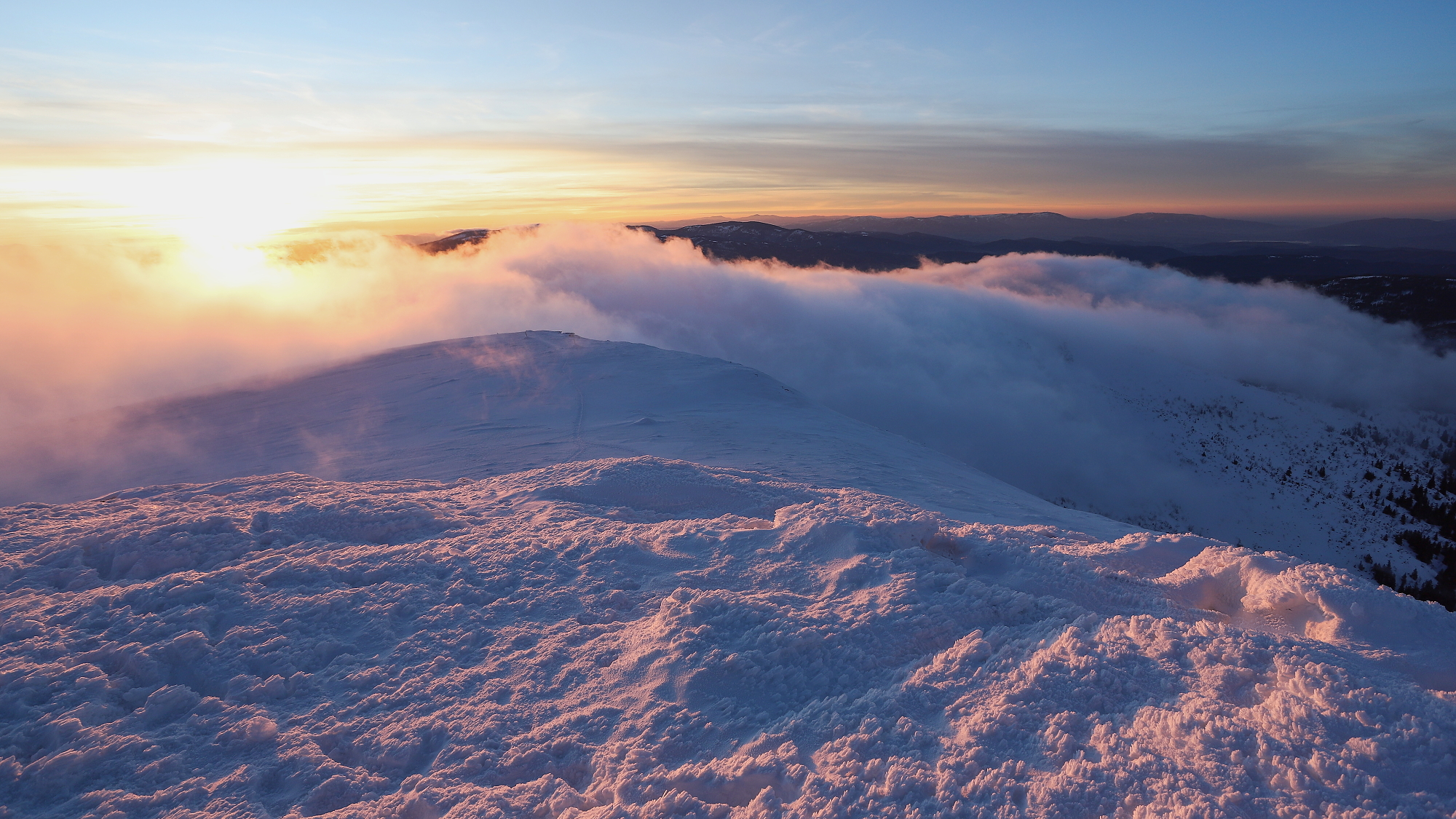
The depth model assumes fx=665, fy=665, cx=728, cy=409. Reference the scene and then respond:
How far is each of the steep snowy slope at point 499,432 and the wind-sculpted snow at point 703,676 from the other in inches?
186

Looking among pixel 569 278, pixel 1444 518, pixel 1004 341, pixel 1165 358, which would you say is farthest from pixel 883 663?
pixel 569 278

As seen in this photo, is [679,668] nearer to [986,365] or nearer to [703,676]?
[703,676]

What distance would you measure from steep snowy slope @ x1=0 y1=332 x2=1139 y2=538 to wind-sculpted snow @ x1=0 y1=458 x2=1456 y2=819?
15.5 feet

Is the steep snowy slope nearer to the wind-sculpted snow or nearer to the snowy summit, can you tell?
the snowy summit

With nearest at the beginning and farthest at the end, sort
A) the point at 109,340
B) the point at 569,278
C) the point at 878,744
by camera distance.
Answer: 1. the point at 878,744
2. the point at 109,340
3. the point at 569,278

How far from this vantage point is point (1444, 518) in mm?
30969

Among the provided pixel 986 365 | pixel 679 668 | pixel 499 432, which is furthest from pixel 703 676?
pixel 986 365

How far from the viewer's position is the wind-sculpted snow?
2916mm

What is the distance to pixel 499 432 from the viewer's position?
1379cm

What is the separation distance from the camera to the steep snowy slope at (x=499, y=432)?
11.3m

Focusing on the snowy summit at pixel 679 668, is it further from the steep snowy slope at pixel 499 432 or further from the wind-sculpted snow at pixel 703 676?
the steep snowy slope at pixel 499 432

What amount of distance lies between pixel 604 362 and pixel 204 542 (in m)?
15.2

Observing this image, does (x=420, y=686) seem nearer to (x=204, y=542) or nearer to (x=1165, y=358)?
(x=204, y=542)

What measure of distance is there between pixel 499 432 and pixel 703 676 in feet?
36.4
